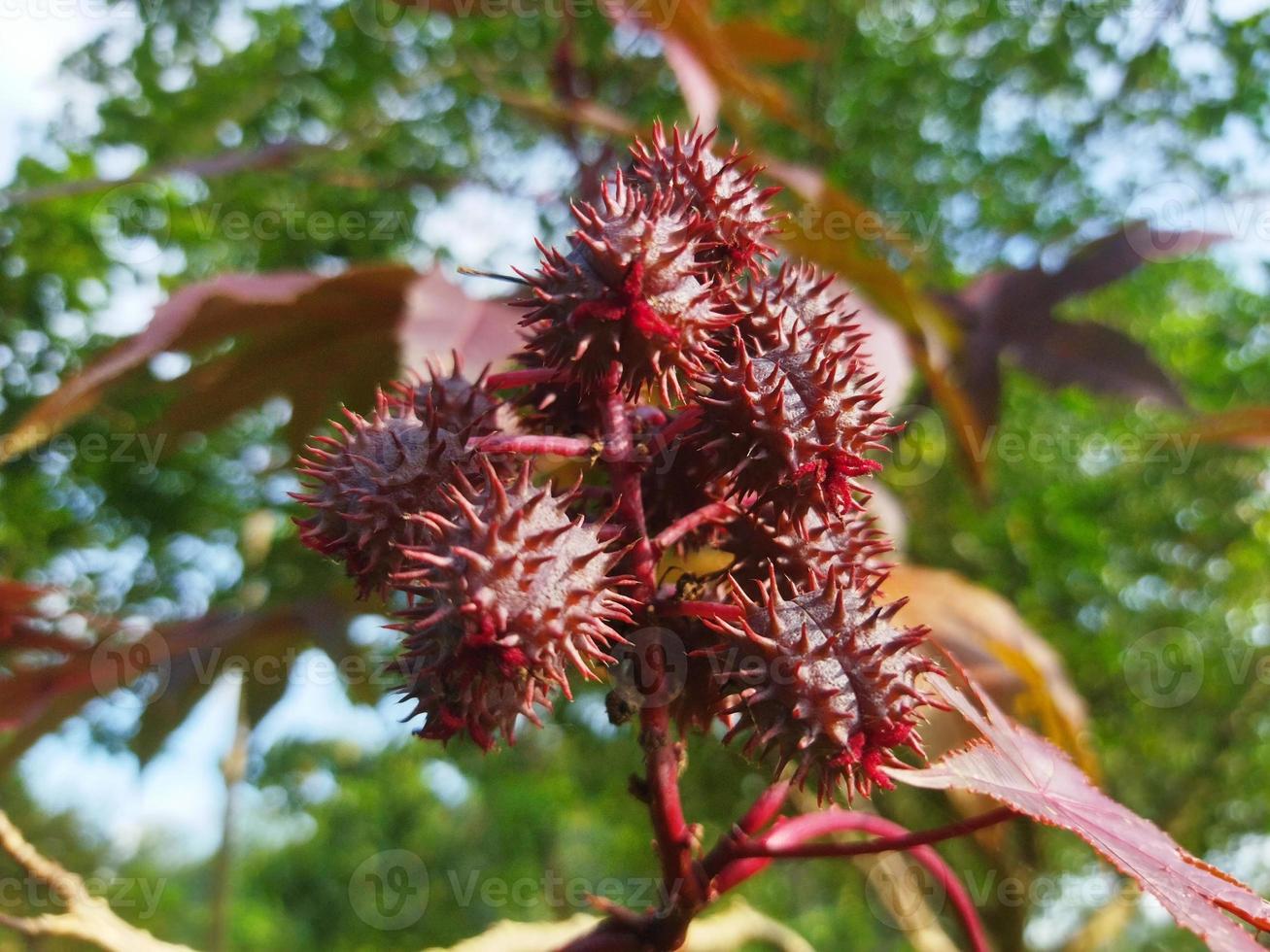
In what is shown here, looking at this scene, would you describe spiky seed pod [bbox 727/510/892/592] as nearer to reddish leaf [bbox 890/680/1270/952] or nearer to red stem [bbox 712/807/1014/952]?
reddish leaf [bbox 890/680/1270/952]

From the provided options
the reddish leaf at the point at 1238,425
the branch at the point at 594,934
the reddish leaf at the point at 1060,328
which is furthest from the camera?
the reddish leaf at the point at 1060,328

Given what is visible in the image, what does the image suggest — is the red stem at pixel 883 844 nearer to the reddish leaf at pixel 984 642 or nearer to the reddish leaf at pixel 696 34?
the reddish leaf at pixel 984 642

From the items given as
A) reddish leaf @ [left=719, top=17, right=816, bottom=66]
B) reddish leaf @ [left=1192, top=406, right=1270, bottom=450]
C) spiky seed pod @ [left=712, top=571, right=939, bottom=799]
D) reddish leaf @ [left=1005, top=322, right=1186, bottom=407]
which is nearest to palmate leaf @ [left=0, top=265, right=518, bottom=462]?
spiky seed pod @ [left=712, top=571, right=939, bottom=799]

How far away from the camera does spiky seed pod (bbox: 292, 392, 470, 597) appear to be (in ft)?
2.70

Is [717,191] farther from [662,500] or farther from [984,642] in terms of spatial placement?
[984,642]

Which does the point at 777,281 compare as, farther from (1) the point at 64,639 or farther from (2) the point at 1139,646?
(2) the point at 1139,646

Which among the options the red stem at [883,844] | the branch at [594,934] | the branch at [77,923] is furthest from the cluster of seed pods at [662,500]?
the branch at [77,923]

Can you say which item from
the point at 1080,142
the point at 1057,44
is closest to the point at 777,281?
the point at 1057,44

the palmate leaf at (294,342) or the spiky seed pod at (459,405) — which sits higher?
the palmate leaf at (294,342)

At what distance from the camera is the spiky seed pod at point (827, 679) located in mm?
752

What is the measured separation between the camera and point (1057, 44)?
4.24 metres

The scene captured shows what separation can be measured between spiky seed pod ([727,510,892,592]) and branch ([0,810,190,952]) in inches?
27.1

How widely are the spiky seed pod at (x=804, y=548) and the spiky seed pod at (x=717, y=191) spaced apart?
0.24 metres

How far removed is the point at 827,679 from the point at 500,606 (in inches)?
10.4
